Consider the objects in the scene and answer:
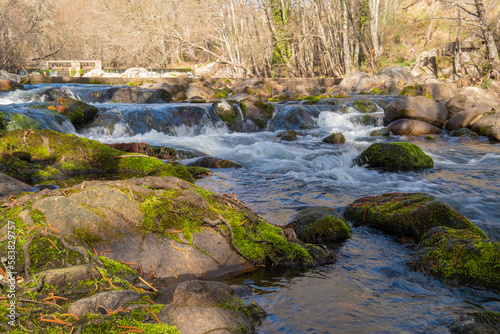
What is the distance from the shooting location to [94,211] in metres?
3.17

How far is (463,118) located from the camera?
557 inches

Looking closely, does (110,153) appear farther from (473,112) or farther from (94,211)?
(473,112)

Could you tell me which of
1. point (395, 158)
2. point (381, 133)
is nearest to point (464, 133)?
point (381, 133)

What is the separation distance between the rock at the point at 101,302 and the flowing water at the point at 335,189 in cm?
94

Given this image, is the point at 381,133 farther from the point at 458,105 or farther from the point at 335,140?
the point at 458,105

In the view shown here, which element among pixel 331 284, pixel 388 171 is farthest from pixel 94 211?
pixel 388 171

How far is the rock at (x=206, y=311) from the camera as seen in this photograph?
2.16m

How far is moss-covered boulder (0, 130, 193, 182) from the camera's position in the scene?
260 inches

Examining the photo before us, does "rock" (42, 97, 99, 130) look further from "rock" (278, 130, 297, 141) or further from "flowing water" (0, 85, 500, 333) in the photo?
"rock" (278, 130, 297, 141)

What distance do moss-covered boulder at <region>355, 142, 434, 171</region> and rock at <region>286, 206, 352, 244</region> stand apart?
14.3 feet

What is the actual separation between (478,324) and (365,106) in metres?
17.0

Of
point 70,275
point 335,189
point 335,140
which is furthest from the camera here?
point 335,140

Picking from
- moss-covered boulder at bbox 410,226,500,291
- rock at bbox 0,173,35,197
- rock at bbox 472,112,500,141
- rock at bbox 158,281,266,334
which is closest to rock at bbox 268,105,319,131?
rock at bbox 472,112,500,141

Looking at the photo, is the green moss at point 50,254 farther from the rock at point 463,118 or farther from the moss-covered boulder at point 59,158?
the rock at point 463,118
